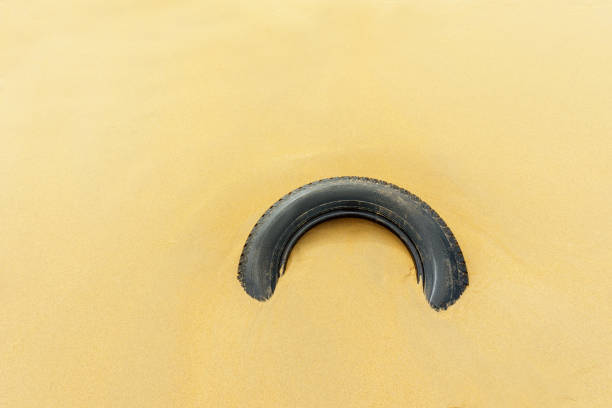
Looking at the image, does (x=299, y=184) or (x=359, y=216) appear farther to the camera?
(x=299, y=184)

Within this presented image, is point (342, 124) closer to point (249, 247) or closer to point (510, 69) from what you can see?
point (249, 247)

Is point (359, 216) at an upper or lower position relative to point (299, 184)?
lower

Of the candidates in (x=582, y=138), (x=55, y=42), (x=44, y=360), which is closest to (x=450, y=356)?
(x=582, y=138)

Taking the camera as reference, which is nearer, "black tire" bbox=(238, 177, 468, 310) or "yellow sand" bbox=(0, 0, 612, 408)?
"yellow sand" bbox=(0, 0, 612, 408)

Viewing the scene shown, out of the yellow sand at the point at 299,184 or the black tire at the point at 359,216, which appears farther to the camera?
the black tire at the point at 359,216
